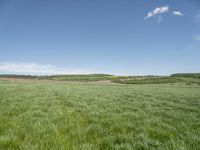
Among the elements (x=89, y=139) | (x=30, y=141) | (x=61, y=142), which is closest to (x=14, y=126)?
(x=30, y=141)

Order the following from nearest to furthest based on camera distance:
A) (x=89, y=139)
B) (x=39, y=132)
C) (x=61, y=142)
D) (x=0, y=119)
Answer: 1. (x=61, y=142)
2. (x=89, y=139)
3. (x=39, y=132)
4. (x=0, y=119)

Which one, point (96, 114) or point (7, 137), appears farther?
point (96, 114)

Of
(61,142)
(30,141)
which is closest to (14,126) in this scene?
(30,141)

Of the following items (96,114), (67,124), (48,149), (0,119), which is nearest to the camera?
(48,149)

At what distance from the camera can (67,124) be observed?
665 cm

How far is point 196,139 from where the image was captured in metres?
5.04

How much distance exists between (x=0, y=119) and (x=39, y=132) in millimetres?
2665

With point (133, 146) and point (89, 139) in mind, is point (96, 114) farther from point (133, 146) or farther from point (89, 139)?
point (133, 146)

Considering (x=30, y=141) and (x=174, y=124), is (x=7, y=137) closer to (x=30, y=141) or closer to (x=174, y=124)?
(x=30, y=141)

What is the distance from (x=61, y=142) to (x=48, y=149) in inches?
20.1

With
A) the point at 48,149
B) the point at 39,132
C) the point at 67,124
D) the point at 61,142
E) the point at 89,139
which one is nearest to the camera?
the point at 48,149

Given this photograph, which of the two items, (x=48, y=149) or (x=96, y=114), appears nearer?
(x=48, y=149)

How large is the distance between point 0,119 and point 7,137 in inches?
103

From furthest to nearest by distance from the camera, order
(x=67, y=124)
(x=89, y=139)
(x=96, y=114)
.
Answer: (x=96, y=114), (x=67, y=124), (x=89, y=139)
